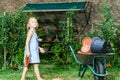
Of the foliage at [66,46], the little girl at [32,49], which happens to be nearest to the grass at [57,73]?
the foliage at [66,46]

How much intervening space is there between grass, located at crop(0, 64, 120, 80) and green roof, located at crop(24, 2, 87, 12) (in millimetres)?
2749

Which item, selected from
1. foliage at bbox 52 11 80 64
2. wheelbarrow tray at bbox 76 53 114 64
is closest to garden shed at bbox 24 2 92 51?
foliage at bbox 52 11 80 64

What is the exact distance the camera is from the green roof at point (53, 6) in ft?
54.2

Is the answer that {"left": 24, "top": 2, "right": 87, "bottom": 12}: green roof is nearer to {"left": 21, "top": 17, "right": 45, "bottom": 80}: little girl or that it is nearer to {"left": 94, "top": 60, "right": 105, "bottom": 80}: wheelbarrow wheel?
{"left": 21, "top": 17, "right": 45, "bottom": 80}: little girl

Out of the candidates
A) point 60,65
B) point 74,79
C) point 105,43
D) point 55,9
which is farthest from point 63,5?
point 105,43

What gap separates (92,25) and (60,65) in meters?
3.28

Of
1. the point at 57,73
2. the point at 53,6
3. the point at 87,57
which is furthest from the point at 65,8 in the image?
the point at 87,57

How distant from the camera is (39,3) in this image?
1775cm

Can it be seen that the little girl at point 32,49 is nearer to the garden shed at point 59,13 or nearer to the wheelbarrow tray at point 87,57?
the wheelbarrow tray at point 87,57

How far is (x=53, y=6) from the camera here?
→ 17.2 meters

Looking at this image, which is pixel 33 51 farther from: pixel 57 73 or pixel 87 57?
pixel 57 73

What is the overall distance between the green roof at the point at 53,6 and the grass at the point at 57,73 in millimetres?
2749

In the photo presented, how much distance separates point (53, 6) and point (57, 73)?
16.7ft

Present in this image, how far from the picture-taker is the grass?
38.4 feet
